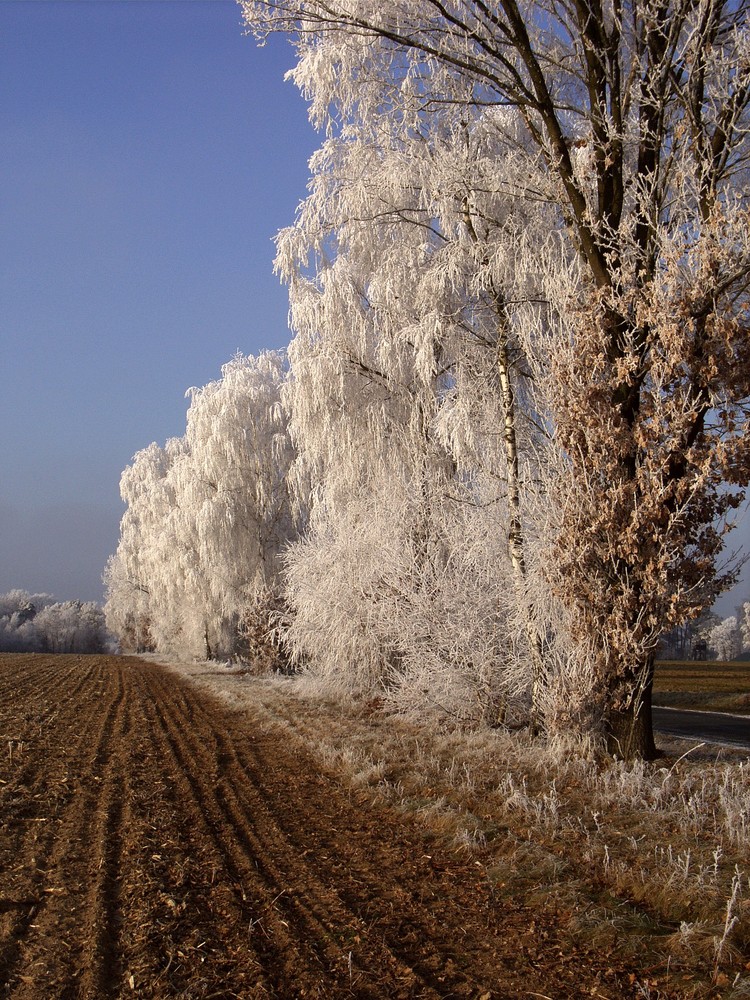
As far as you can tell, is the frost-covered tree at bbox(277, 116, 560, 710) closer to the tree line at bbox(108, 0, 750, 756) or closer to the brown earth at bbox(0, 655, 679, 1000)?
the tree line at bbox(108, 0, 750, 756)

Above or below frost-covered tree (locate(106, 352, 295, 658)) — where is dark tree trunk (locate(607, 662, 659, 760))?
below

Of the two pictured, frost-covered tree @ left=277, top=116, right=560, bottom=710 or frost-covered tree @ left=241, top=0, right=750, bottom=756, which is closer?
frost-covered tree @ left=241, top=0, right=750, bottom=756

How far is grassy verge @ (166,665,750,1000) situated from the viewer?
3418 mm

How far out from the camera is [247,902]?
3.84 meters

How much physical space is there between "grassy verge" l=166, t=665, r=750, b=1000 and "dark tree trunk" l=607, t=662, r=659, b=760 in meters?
0.22

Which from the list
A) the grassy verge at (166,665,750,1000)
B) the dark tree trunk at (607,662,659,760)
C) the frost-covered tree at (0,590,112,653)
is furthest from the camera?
the frost-covered tree at (0,590,112,653)

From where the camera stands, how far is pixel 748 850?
15.0 feet

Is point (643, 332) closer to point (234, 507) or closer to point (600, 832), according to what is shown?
point (600, 832)

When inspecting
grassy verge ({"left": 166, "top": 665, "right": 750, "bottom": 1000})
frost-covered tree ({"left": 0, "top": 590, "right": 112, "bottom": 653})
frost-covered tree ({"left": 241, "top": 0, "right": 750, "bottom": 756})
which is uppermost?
frost-covered tree ({"left": 241, "top": 0, "right": 750, "bottom": 756})

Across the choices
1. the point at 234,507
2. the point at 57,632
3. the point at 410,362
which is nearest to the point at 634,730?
the point at 410,362

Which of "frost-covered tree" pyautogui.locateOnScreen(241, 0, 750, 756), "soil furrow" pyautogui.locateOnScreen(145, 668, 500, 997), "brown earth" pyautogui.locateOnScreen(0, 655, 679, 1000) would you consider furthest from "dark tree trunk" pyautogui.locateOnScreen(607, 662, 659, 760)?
"soil furrow" pyautogui.locateOnScreen(145, 668, 500, 997)

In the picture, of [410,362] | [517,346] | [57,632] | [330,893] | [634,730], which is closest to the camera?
[330,893]

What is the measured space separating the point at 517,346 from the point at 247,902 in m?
8.26

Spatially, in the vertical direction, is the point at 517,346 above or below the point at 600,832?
above
